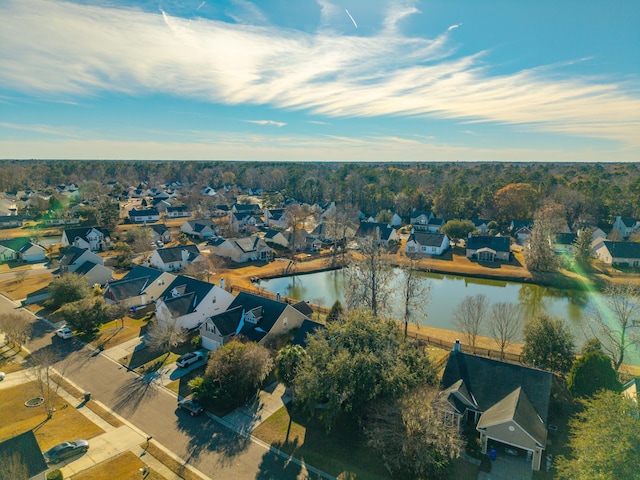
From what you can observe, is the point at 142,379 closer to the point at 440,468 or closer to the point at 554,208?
the point at 440,468

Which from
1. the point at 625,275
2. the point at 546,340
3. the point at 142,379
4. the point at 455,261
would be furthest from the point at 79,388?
the point at 625,275

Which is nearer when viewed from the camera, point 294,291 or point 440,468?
point 440,468

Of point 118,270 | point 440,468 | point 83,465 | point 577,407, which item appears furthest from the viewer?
point 118,270

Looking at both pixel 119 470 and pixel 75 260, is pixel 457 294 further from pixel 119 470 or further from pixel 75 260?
pixel 75 260

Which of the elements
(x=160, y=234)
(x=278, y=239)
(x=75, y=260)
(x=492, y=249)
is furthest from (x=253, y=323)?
(x=160, y=234)

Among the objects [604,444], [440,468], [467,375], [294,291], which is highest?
[604,444]

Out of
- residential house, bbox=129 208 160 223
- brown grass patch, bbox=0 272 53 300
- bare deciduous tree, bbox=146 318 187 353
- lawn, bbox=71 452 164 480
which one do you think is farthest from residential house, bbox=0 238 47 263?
lawn, bbox=71 452 164 480

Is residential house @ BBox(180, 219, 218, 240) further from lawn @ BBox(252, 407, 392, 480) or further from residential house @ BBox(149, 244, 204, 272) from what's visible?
lawn @ BBox(252, 407, 392, 480)
